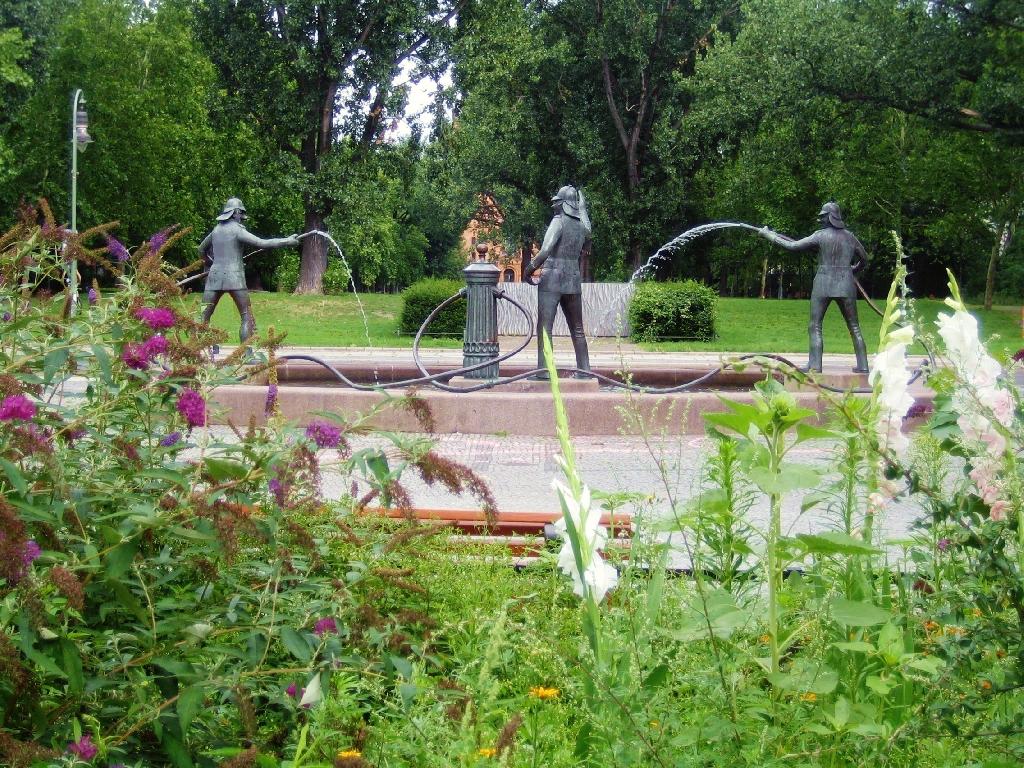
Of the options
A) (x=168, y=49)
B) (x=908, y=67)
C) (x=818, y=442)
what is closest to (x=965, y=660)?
(x=818, y=442)

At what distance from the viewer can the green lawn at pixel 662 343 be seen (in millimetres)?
23906

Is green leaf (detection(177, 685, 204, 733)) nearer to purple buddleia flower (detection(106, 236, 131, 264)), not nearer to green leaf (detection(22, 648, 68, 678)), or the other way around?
green leaf (detection(22, 648, 68, 678))

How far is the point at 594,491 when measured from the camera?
1.77 metres

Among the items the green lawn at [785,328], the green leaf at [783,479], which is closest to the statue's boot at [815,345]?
the green lawn at [785,328]

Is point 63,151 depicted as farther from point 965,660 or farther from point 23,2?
point 965,660

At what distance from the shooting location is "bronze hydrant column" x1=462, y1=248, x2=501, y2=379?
454 inches

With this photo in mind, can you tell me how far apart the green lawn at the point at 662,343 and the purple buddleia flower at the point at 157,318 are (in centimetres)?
1984

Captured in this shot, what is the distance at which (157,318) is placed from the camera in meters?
2.56

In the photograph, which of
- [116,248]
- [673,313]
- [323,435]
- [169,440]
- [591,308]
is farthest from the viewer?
[591,308]

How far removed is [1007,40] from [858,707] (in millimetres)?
28763

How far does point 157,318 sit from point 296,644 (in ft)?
2.88

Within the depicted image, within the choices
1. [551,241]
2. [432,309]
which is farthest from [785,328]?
[551,241]

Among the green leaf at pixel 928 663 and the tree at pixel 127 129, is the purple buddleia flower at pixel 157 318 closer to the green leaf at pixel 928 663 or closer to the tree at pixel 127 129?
the green leaf at pixel 928 663

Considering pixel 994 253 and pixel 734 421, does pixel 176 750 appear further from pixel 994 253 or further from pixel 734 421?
pixel 994 253
